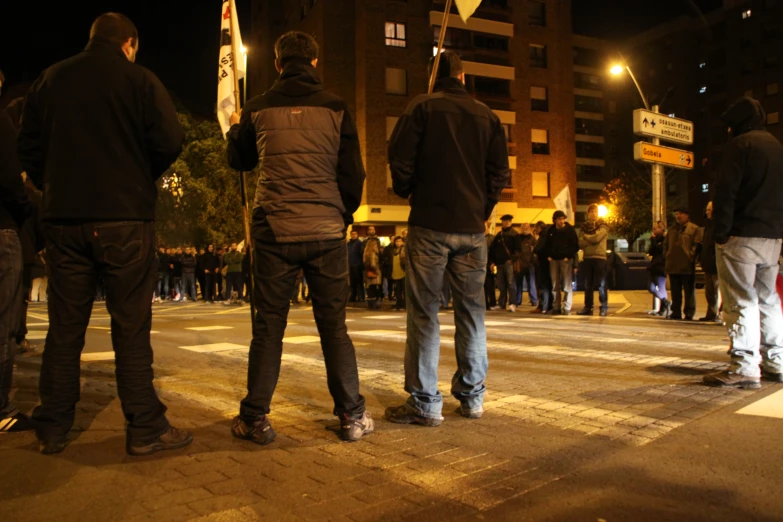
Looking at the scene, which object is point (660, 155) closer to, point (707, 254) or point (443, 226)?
point (707, 254)

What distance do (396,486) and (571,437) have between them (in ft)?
4.10

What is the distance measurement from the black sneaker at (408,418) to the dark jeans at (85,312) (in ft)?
4.54

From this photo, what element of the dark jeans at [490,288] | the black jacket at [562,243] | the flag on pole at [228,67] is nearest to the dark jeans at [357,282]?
the dark jeans at [490,288]

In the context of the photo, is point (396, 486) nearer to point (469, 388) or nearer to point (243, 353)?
point (469, 388)

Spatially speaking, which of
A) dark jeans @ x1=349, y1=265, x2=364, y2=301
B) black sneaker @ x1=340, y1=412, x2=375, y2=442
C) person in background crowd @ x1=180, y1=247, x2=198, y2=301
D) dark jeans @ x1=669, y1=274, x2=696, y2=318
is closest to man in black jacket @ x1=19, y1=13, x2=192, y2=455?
black sneaker @ x1=340, y1=412, x2=375, y2=442

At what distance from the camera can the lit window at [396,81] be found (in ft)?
134

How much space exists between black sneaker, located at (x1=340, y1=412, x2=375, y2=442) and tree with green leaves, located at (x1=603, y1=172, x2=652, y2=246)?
5156cm

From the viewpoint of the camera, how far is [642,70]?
3063 inches

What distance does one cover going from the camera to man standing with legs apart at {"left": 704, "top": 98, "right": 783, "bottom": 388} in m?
5.24

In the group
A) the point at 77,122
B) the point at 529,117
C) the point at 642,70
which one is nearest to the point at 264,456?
the point at 77,122

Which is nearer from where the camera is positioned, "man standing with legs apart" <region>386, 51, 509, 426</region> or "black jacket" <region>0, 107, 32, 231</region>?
"black jacket" <region>0, 107, 32, 231</region>

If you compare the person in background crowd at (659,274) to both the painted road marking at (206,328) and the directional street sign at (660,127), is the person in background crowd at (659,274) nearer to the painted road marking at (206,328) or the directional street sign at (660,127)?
the directional street sign at (660,127)

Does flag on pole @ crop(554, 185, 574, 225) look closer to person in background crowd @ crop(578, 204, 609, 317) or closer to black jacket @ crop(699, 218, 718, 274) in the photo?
person in background crowd @ crop(578, 204, 609, 317)

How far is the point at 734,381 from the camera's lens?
5.06 m
